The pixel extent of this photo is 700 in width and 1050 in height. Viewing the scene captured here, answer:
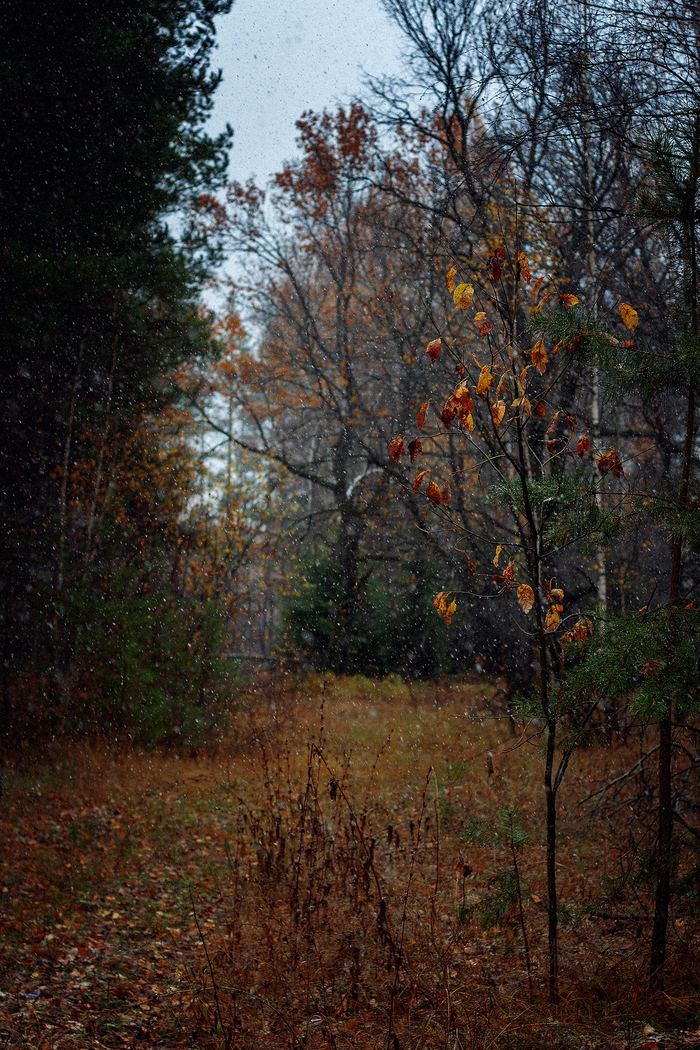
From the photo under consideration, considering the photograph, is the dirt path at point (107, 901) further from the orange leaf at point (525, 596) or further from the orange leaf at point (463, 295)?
the orange leaf at point (463, 295)

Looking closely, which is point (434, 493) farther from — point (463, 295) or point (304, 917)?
point (304, 917)

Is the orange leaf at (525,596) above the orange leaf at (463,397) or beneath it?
beneath

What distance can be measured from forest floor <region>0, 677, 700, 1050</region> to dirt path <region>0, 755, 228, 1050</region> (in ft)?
0.05

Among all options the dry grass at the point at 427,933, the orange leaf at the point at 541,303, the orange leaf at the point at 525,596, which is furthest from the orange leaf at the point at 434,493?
the dry grass at the point at 427,933

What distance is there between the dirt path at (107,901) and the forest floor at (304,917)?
15mm

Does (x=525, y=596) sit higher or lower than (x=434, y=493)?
lower

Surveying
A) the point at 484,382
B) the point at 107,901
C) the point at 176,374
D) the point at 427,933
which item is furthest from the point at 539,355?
the point at 176,374

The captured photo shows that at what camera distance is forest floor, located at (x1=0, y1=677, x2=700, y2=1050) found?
2.75 m

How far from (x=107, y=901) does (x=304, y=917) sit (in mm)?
1550

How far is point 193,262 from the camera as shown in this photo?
8.48 meters

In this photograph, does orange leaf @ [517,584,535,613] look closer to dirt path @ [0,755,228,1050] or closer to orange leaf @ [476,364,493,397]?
orange leaf @ [476,364,493,397]

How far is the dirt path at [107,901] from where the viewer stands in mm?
3066

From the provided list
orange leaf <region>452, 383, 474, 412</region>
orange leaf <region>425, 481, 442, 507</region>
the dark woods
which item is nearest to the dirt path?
the dark woods

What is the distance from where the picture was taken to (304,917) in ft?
11.4
